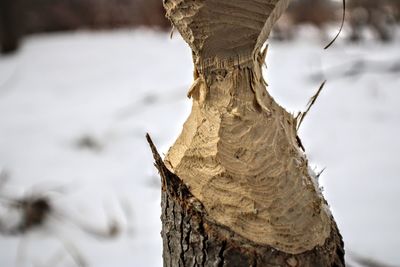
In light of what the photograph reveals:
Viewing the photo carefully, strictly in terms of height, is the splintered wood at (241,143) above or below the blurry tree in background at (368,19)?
below

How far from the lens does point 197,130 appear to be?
26.0 inches

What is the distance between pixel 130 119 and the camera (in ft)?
8.50

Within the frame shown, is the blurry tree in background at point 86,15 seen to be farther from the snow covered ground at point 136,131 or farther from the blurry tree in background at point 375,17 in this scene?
the blurry tree in background at point 375,17

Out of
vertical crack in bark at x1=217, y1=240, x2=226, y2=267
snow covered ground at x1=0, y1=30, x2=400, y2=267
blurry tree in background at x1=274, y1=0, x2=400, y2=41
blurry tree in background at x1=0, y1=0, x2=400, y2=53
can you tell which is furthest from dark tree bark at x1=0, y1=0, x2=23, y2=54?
vertical crack in bark at x1=217, y1=240, x2=226, y2=267

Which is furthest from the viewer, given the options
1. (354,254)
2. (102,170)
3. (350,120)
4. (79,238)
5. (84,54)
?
(84,54)

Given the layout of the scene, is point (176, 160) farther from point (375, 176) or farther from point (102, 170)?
point (102, 170)

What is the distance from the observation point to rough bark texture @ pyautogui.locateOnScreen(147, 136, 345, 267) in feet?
2.01

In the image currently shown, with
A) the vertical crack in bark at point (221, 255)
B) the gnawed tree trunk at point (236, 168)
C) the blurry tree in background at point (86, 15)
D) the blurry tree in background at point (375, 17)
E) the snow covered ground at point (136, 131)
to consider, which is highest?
the blurry tree in background at point (86, 15)

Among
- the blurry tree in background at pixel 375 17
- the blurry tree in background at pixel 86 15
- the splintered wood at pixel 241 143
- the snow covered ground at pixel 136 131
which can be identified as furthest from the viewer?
the blurry tree in background at pixel 86 15

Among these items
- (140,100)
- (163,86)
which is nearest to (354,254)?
(140,100)

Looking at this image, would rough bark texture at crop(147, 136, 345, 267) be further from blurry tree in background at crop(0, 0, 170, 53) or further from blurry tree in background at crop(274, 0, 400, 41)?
blurry tree in background at crop(0, 0, 170, 53)

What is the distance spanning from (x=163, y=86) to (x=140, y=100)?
0.30 metres

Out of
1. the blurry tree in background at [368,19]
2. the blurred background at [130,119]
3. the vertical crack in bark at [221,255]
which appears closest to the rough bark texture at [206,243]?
the vertical crack in bark at [221,255]

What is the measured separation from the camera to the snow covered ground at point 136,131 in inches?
60.0
